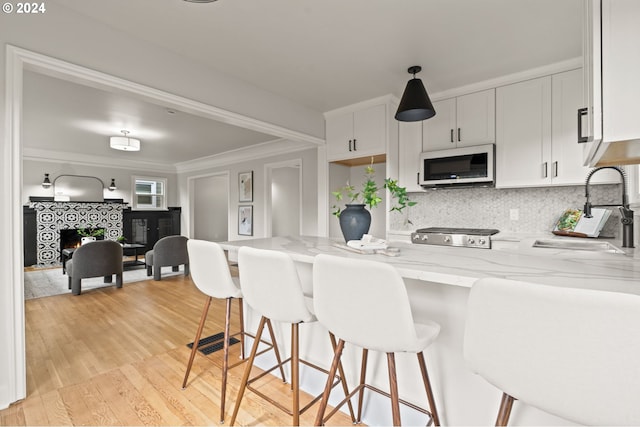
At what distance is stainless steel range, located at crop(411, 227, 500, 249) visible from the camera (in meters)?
2.93

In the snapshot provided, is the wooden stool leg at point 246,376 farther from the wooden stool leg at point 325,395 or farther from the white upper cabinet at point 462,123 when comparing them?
the white upper cabinet at point 462,123

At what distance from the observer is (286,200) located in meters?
7.93

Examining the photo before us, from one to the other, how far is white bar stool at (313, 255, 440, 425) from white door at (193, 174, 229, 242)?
9.13 m

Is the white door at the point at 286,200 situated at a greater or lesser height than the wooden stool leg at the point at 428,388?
greater

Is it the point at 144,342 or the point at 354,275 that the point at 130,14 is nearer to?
the point at 354,275

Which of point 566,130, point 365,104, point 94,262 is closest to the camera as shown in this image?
point 566,130

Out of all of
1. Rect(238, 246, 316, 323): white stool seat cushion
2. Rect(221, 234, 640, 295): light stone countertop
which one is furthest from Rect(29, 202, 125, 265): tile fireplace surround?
Rect(221, 234, 640, 295): light stone countertop

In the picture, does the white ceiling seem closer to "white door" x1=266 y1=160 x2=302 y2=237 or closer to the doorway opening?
"white door" x1=266 y1=160 x2=302 y2=237

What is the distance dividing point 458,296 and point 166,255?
495cm

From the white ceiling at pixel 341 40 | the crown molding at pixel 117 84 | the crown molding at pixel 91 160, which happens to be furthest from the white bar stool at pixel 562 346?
the crown molding at pixel 91 160

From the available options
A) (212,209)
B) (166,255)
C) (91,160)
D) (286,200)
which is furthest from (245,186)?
(212,209)

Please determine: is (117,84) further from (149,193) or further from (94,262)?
(149,193)

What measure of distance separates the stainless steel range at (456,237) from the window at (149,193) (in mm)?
7355

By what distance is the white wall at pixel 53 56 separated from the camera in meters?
1.74
